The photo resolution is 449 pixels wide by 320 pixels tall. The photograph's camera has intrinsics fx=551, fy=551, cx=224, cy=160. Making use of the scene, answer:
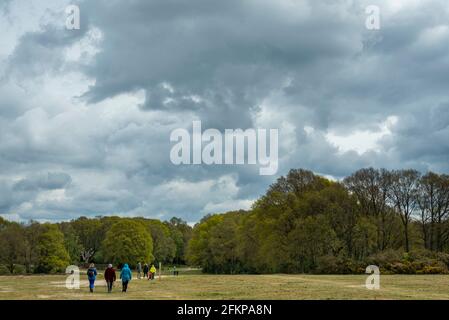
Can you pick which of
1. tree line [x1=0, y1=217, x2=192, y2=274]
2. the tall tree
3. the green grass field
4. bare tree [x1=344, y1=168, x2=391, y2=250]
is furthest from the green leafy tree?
the green grass field

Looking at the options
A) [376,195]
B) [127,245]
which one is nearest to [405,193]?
[376,195]

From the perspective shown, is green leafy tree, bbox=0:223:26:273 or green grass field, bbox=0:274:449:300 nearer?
green grass field, bbox=0:274:449:300

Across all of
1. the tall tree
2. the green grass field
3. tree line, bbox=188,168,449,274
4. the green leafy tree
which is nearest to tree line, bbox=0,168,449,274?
tree line, bbox=188,168,449,274

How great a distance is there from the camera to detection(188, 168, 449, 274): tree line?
77.8 metres

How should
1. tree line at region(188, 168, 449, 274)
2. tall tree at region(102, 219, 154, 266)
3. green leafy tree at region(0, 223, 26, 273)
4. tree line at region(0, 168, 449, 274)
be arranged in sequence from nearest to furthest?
1. tree line at region(0, 168, 449, 274)
2. tree line at region(188, 168, 449, 274)
3. green leafy tree at region(0, 223, 26, 273)
4. tall tree at region(102, 219, 154, 266)

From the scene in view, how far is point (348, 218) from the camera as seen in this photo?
80188 millimetres

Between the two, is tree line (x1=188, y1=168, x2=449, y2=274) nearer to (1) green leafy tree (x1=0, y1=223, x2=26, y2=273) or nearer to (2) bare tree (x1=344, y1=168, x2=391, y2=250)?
(2) bare tree (x1=344, y1=168, x2=391, y2=250)

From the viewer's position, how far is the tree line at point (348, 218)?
255 feet

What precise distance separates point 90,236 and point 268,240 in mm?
91384

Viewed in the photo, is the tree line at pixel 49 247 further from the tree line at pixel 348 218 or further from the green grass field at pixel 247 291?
the green grass field at pixel 247 291

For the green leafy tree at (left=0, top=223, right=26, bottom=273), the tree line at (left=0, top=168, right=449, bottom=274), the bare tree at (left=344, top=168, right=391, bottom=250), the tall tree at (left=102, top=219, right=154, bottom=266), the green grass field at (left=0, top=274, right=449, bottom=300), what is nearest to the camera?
the green grass field at (left=0, top=274, right=449, bottom=300)

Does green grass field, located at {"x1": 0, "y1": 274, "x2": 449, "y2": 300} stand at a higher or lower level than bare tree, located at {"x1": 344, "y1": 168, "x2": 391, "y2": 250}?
lower

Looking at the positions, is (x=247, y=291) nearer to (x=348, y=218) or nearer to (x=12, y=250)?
(x=348, y=218)

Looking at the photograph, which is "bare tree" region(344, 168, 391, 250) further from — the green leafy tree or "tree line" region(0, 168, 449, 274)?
the green leafy tree
